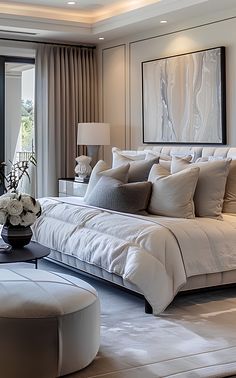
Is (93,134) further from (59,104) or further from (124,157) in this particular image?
(124,157)

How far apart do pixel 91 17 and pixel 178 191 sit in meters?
3.26

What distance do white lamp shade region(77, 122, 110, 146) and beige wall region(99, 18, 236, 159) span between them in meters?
0.33

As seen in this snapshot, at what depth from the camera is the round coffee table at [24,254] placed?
3857 millimetres

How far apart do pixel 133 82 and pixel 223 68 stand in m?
1.61

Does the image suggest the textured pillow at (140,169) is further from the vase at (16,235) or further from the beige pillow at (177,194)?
the vase at (16,235)

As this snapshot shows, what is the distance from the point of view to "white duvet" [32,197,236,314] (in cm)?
391

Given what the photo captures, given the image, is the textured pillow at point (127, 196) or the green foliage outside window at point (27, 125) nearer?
the textured pillow at point (127, 196)

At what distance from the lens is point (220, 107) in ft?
18.9

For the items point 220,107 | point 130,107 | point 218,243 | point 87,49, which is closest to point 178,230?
point 218,243

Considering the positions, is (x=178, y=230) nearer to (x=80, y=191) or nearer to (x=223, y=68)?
(x=223, y=68)

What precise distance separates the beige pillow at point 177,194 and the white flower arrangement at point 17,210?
1062 mm

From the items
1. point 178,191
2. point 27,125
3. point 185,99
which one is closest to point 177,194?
point 178,191

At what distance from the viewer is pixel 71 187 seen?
7.05 meters

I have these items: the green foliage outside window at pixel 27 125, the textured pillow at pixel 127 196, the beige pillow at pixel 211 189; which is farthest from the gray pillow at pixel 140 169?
the green foliage outside window at pixel 27 125
